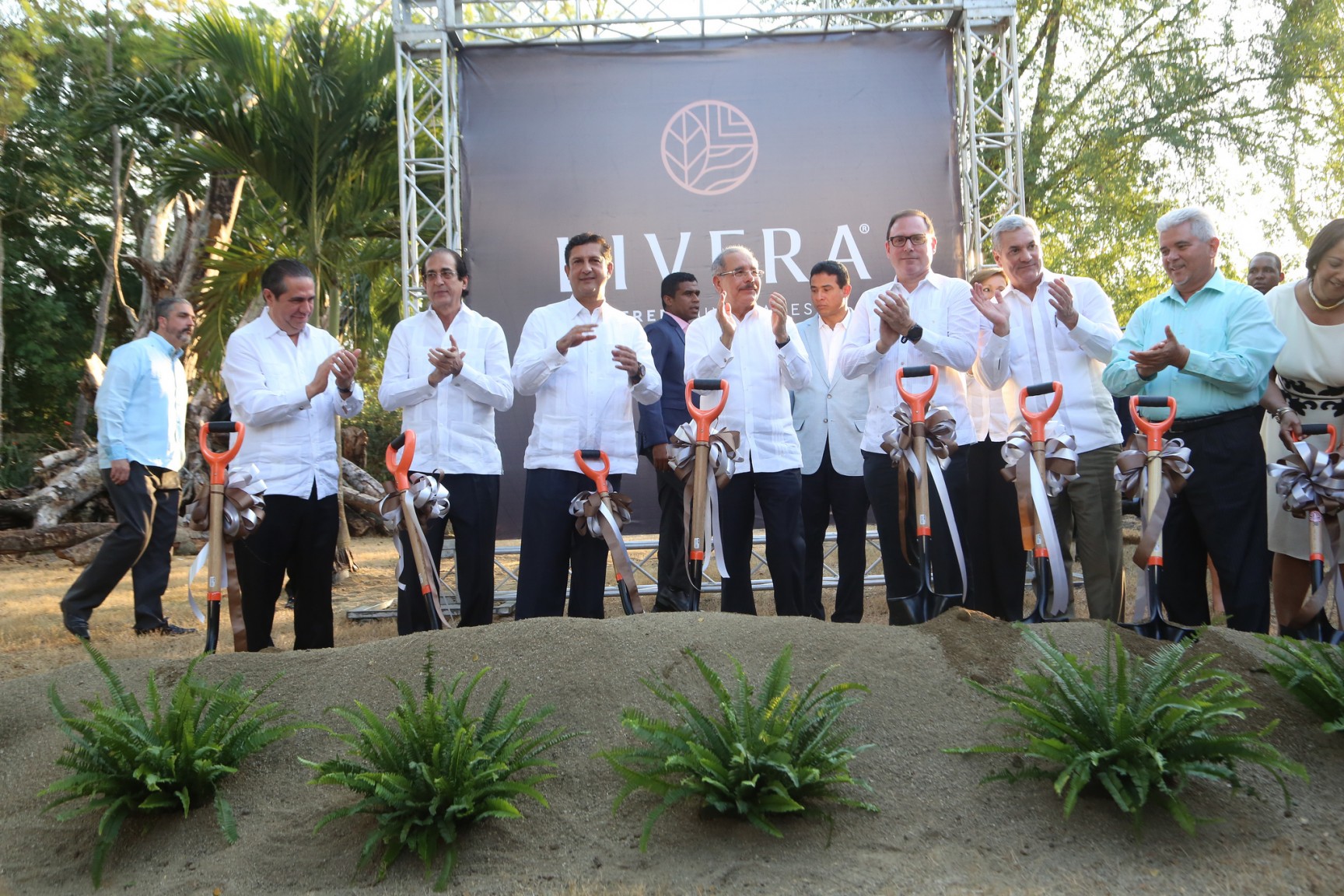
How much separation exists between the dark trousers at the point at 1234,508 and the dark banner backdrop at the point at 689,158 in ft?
12.7

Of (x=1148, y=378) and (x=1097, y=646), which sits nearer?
(x=1097, y=646)

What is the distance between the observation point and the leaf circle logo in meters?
8.08

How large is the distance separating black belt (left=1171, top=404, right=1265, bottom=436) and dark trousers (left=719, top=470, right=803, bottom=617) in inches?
65.7

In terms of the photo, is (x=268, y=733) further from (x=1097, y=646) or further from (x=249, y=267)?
(x=249, y=267)

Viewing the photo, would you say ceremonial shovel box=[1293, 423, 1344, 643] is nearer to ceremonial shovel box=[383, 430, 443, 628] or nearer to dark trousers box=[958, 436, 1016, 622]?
dark trousers box=[958, 436, 1016, 622]

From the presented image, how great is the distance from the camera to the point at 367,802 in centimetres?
292

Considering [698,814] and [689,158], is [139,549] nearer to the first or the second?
[689,158]

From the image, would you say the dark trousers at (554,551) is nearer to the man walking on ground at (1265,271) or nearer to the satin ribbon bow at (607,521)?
the satin ribbon bow at (607,521)

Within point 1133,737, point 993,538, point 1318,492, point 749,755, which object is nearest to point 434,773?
point 749,755

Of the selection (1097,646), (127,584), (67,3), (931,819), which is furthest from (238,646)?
(67,3)

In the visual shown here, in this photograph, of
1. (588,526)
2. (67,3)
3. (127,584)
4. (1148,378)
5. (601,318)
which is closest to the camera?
(1148,378)

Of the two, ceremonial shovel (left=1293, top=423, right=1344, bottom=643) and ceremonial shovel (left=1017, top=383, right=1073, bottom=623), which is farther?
ceremonial shovel (left=1017, top=383, right=1073, bottom=623)

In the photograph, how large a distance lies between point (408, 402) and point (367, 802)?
243cm

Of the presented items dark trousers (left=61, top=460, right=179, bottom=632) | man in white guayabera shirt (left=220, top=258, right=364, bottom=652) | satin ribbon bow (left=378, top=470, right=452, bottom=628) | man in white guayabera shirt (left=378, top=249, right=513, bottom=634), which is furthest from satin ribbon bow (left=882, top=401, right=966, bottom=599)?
dark trousers (left=61, top=460, right=179, bottom=632)
